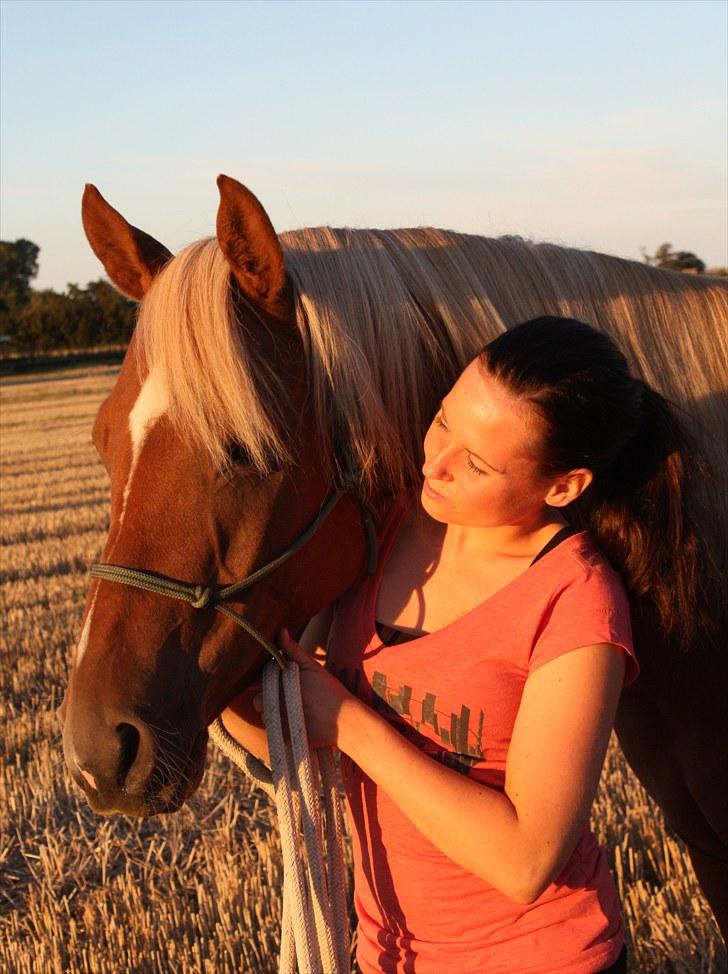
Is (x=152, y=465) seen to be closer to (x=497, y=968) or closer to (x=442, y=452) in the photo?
(x=442, y=452)

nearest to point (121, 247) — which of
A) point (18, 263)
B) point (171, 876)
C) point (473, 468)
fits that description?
point (473, 468)

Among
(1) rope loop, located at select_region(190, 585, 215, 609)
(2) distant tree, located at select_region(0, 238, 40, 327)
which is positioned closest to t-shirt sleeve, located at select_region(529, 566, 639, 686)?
(1) rope loop, located at select_region(190, 585, 215, 609)

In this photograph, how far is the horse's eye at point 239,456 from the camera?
181 cm

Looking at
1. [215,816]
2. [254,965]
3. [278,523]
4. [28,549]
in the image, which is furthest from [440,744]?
[28,549]

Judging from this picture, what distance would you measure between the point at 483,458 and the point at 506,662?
369 mm

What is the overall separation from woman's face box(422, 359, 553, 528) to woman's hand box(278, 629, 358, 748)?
373 mm

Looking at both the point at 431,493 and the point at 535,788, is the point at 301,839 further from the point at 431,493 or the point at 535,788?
the point at 431,493

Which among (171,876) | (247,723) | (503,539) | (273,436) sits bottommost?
(171,876)

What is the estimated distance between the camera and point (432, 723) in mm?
1845

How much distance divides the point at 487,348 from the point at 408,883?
3.39ft

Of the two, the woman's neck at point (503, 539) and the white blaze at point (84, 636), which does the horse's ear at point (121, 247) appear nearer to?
the white blaze at point (84, 636)

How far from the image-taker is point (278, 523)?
6.12 feet

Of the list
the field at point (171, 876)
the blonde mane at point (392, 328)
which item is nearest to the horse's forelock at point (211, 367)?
the blonde mane at point (392, 328)

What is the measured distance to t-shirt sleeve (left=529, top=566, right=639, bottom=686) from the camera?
168 centimetres
